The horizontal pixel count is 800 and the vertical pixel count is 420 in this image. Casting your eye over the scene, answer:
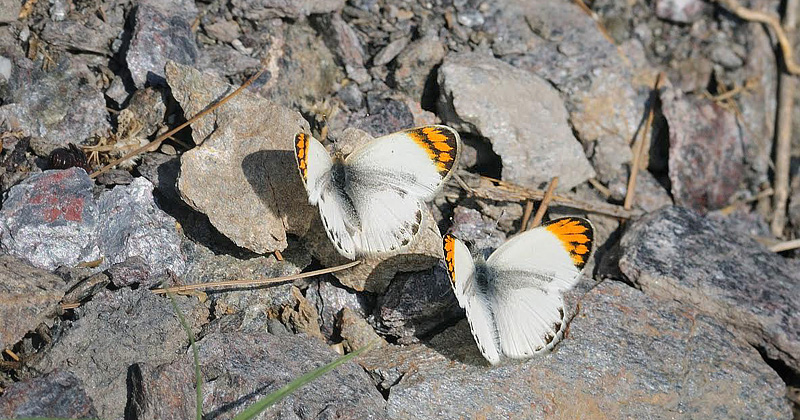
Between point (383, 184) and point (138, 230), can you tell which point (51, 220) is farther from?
point (383, 184)

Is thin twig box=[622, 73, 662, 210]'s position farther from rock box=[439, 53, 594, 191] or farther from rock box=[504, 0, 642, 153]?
rock box=[439, 53, 594, 191]

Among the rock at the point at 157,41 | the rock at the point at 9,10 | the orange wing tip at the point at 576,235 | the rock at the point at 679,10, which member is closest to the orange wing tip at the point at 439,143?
the orange wing tip at the point at 576,235

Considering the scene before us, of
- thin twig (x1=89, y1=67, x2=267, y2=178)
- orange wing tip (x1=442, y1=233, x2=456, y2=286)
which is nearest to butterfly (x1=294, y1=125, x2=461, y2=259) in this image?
orange wing tip (x1=442, y1=233, x2=456, y2=286)

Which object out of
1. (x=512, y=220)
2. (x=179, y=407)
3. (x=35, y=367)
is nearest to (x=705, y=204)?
(x=512, y=220)

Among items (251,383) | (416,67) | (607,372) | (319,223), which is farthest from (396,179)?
(607,372)

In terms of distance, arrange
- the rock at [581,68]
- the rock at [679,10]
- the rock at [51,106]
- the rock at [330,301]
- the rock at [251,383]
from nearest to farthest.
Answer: the rock at [251,383] < the rock at [330,301] < the rock at [51,106] < the rock at [581,68] < the rock at [679,10]

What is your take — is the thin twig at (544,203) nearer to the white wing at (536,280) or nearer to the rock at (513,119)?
the rock at (513,119)
